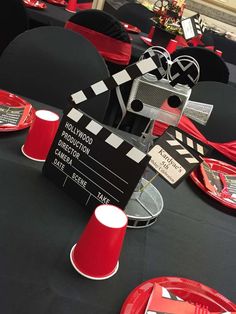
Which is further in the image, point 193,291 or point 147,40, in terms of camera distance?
point 147,40

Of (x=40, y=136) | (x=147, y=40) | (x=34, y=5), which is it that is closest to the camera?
(x=40, y=136)

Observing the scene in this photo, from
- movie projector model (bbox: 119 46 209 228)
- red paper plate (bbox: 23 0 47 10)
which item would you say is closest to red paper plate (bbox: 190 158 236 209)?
movie projector model (bbox: 119 46 209 228)

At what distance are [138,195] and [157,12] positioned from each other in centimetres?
190

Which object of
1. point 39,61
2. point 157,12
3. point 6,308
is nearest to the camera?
point 6,308

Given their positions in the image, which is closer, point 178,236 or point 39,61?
point 178,236

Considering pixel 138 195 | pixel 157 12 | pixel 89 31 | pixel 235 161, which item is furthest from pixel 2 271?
pixel 157 12

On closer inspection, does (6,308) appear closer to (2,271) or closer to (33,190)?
(2,271)

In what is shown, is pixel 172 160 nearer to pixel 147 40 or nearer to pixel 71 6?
pixel 147 40

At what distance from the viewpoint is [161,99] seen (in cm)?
76

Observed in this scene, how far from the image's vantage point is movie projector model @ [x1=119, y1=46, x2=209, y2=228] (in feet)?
2.47

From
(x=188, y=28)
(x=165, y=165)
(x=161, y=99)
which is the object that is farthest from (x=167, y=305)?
(x=188, y=28)

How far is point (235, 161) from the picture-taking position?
1.44m

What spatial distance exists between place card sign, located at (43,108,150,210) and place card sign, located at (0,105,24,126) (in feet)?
0.64

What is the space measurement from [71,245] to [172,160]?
25 centimetres
